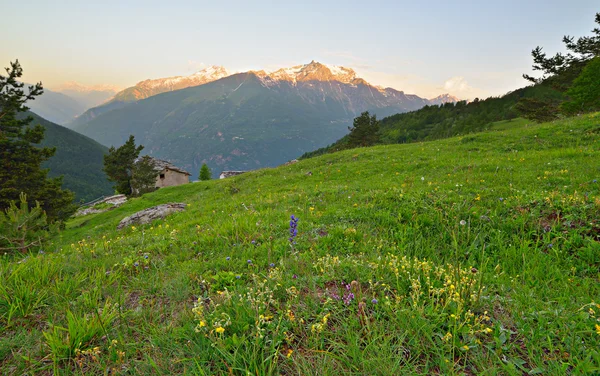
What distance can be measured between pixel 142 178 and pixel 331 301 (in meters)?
59.9

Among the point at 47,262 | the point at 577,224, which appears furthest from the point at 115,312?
the point at 577,224

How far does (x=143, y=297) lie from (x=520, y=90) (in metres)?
130

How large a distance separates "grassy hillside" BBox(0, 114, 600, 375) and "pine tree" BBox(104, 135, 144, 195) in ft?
207

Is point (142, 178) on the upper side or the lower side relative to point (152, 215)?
upper

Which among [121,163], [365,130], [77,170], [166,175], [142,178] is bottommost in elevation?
[166,175]

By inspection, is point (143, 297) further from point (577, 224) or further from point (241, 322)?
point (577, 224)

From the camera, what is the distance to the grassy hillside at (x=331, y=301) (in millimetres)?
2066

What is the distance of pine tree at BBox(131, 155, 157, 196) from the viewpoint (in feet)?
171

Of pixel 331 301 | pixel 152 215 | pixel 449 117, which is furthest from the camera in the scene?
pixel 449 117

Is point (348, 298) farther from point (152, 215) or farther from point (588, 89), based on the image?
point (588, 89)

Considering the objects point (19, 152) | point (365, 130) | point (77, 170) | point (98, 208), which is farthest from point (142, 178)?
point (77, 170)

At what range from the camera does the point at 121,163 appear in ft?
190

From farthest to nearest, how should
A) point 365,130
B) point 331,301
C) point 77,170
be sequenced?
point 77,170, point 365,130, point 331,301

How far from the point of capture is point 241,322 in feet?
7.72
